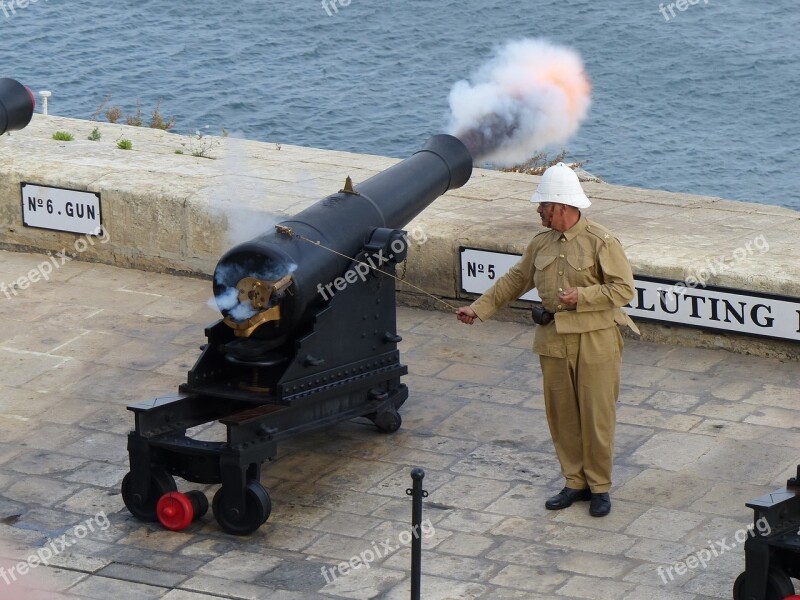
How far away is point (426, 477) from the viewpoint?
7.45m

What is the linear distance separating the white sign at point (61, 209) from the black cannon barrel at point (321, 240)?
329cm

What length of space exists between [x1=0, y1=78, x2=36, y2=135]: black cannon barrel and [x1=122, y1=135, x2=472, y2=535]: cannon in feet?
7.22

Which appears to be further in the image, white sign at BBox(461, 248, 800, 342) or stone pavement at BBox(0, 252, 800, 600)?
white sign at BBox(461, 248, 800, 342)

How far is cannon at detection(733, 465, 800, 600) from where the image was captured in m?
5.84

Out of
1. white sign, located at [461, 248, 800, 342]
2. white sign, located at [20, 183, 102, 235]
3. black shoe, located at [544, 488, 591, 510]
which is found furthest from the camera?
white sign, located at [20, 183, 102, 235]

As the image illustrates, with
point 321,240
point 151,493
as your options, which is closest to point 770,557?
point 321,240

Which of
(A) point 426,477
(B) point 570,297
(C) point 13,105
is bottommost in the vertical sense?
(A) point 426,477

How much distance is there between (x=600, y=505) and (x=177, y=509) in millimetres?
1964

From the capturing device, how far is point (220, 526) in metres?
6.99

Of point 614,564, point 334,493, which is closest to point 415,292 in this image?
point 334,493

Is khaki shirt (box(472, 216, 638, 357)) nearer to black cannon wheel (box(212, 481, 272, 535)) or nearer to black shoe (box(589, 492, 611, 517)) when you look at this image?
black shoe (box(589, 492, 611, 517))

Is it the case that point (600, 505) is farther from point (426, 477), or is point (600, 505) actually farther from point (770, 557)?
point (770, 557)

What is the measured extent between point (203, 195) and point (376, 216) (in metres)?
3.04

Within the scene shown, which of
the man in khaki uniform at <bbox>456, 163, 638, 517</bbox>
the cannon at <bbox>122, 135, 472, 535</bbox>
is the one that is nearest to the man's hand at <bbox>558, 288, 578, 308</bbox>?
the man in khaki uniform at <bbox>456, 163, 638, 517</bbox>
